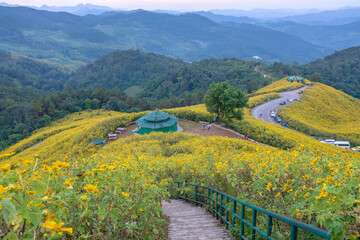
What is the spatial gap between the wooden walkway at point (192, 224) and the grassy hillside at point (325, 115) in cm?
2247

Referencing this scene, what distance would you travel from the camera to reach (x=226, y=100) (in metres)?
19.5

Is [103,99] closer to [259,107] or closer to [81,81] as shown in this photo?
[259,107]

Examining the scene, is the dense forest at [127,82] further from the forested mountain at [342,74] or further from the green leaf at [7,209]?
the green leaf at [7,209]

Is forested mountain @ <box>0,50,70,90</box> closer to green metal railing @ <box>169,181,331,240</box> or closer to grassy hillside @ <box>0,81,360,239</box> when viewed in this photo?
green metal railing @ <box>169,181,331,240</box>

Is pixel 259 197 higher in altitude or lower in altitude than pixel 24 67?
higher

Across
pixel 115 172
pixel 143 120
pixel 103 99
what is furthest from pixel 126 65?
pixel 115 172

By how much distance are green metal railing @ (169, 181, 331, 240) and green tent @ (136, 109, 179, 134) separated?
10926 mm

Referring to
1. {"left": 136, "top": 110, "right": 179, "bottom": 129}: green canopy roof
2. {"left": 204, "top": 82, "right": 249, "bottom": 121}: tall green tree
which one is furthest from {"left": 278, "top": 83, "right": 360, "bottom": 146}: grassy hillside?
{"left": 136, "top": 110, "right": 179, "bottom": 129}: green canopy roof

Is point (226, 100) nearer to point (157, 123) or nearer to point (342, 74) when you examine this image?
point (157, 123)

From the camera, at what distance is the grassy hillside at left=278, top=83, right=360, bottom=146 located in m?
25.3

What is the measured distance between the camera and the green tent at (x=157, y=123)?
18.6 metres

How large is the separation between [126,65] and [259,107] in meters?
100

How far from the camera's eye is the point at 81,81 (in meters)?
113

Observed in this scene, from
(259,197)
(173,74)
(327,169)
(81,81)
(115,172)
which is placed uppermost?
(327,169)
